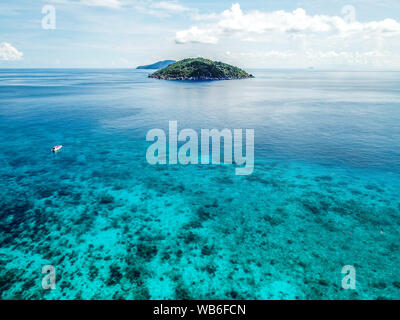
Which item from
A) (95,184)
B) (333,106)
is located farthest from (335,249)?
(333,106)

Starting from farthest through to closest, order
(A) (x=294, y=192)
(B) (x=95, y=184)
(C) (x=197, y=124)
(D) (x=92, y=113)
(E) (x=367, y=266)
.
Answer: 1. (D) (x=92, y=113)
2. (C) (x=197, y=124)
3. (B) (x=95, y=184)
4. (A) (x=294, y=192)
5. (E) (x=367, y=266)

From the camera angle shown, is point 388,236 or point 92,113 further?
point 92,113

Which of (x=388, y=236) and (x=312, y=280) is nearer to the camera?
(x=312, y=280)

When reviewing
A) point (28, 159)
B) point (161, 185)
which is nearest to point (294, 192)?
point (161, 185)
